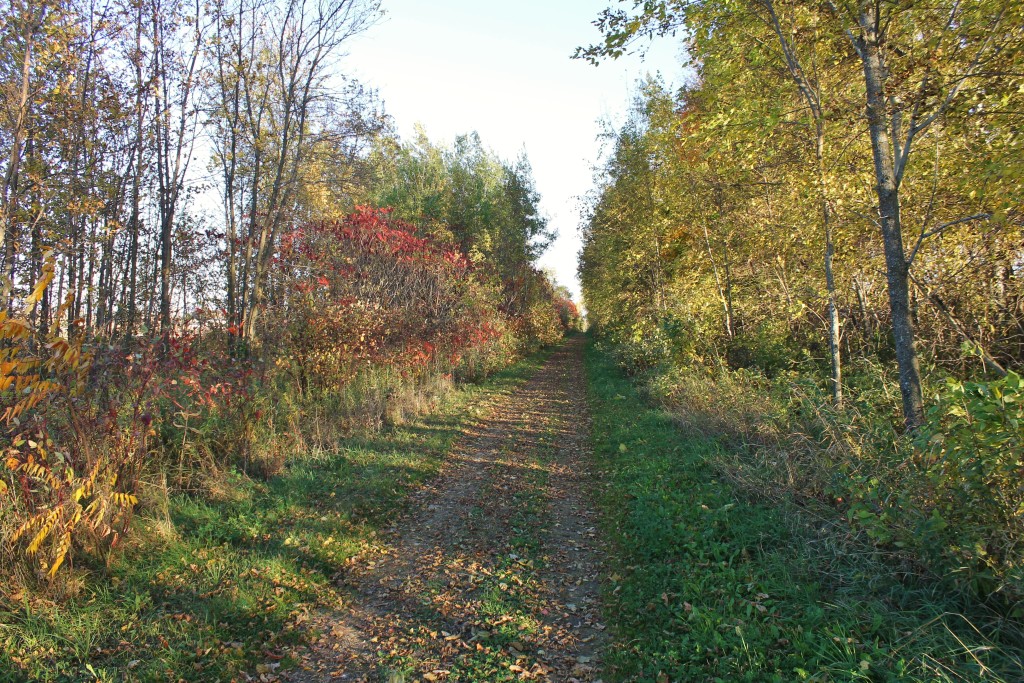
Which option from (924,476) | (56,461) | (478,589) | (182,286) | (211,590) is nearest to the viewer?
(924,476)

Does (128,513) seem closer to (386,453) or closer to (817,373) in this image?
(386,453)

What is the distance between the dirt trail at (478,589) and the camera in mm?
3692

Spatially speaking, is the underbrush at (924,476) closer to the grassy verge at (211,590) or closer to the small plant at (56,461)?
the grassy verge at (211,590)

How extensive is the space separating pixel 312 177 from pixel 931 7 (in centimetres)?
1110

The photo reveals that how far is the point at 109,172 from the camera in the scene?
33.1 ft

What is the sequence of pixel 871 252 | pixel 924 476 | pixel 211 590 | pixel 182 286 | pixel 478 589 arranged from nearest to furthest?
1. pixel 924 476
2. pixel 211 590
3. pixel 478 589
4. pixel 871 252
5. pixel 182 286

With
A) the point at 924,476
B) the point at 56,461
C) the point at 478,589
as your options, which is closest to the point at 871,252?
the point at 924,476

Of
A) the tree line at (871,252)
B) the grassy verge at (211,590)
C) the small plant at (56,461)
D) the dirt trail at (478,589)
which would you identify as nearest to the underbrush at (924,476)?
the tree line at (871,252)

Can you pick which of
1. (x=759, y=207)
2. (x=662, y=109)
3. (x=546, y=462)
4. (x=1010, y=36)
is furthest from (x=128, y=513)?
(x=662, y=109)

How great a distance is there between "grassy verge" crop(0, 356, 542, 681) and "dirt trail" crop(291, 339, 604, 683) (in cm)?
32

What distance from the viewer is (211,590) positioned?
4250mm

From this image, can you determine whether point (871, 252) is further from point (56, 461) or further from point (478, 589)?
point (56, 461)

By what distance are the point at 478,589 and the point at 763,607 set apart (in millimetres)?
2300

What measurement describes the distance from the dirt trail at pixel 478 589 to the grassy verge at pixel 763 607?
364 mm
